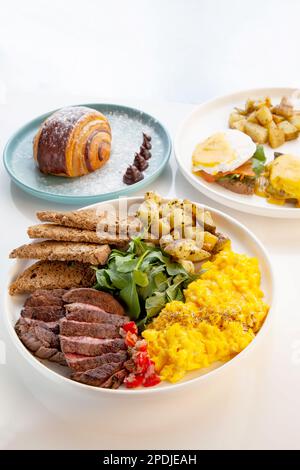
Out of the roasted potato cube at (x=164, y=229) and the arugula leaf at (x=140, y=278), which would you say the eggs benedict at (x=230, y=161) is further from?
the arugula leaf at (x=140, y=278)

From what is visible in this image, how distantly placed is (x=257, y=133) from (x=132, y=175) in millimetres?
884

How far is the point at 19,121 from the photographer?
3752mm

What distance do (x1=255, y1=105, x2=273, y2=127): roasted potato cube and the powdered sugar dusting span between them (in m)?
0.64

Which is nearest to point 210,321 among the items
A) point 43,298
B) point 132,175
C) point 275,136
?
point 43,298

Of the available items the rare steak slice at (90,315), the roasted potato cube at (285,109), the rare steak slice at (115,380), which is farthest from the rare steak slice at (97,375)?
the roasted potato cube at (285,109)

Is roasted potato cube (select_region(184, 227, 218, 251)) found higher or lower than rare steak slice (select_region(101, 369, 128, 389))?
Result: higher

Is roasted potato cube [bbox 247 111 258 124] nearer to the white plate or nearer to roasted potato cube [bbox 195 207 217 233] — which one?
the white plate

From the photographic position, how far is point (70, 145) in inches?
120

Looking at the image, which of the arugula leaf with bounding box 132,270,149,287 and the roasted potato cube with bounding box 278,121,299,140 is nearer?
the arugula leaf with bounding box 132,270,149,287

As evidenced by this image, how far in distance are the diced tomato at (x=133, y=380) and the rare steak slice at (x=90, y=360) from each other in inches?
3.0

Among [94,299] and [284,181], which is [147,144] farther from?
[94,299]

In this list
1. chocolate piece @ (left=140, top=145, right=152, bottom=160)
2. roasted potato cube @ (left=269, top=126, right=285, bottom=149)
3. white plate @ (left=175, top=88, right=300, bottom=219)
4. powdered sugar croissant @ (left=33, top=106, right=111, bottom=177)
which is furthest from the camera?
roasted potato cube @ (left=269, top=126, right=285, bottom=149)

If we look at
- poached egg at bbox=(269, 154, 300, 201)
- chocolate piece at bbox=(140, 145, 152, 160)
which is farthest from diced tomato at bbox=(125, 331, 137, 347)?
chocolate piece at bbox=(140, 145, 152, 160)

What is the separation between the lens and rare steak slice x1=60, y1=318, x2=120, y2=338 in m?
2.01
